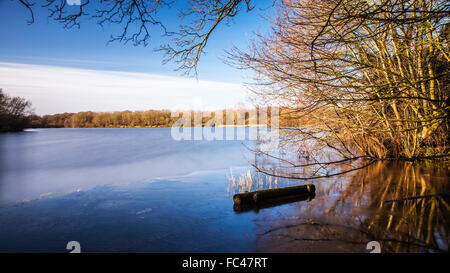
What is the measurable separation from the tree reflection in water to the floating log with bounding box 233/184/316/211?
498 millimetres

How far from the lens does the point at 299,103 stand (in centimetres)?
802

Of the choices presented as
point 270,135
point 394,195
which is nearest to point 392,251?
point 394,195

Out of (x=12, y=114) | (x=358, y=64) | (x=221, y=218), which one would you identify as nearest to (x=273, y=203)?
(x=221, y=218)

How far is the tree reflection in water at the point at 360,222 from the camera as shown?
4.84 metres

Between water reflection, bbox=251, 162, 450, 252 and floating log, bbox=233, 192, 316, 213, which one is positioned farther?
floating log, bbox=233, 192, 316, 213

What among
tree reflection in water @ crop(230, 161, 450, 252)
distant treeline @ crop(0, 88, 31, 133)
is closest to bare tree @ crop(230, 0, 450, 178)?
tree reflection in water @ crop(230, 161, 450, 252)

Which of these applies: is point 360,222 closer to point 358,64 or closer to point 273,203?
point 273,203

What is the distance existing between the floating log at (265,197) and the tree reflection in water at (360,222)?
50 cm

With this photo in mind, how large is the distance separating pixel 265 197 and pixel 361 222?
2.49m

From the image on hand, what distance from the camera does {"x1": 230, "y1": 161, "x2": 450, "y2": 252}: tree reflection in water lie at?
191 inches

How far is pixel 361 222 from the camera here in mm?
5938

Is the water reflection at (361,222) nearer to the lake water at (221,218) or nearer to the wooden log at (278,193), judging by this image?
the lake water at (221,218)

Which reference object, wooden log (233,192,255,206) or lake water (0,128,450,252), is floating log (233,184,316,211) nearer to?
wooden log (233,192,255,206)
